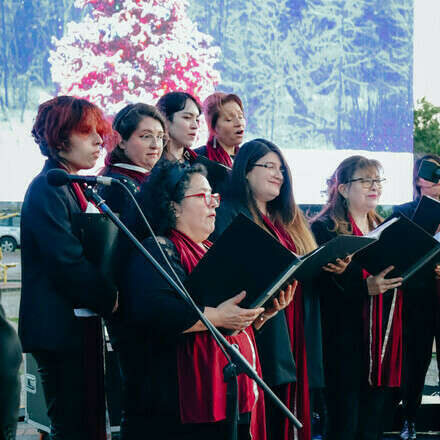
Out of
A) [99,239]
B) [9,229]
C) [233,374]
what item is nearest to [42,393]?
[99,239]

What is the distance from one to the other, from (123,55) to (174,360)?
5098 millimetres

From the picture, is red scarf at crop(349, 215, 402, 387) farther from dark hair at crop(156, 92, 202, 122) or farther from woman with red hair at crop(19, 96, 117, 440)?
woman with red hair at crop(19, 96, 117, 440)

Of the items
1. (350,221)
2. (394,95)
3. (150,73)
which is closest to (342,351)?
(350,221)

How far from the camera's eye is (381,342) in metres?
3.37

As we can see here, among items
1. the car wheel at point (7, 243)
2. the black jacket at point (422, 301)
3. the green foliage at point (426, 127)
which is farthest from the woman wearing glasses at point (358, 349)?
the green foliage at point (426, 127)

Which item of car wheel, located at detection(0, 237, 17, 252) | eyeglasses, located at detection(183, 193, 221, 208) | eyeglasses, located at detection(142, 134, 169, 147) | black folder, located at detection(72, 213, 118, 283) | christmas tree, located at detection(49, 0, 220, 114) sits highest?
christmas tree, located at detection(49, 0, 220, 114)

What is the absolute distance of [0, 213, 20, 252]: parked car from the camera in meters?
7.56

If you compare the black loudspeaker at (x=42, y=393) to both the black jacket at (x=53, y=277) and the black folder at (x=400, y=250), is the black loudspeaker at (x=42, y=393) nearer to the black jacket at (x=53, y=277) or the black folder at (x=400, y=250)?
the black jacket at (x=53, y=277)

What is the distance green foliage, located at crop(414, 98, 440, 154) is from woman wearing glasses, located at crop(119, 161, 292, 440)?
58.5 feet

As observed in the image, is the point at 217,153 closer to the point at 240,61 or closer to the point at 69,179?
the point at 69,179

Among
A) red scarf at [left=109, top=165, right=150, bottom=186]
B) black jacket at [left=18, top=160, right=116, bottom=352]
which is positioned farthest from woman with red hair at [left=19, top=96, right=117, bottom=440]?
red scarf at [left=109, top=165, right=150, bottom=186]

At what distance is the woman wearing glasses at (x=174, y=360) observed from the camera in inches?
82.7

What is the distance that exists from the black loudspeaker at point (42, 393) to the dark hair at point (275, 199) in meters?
1.07

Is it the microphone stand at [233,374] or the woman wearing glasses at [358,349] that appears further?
the woman wearing glasses at [358,349]
